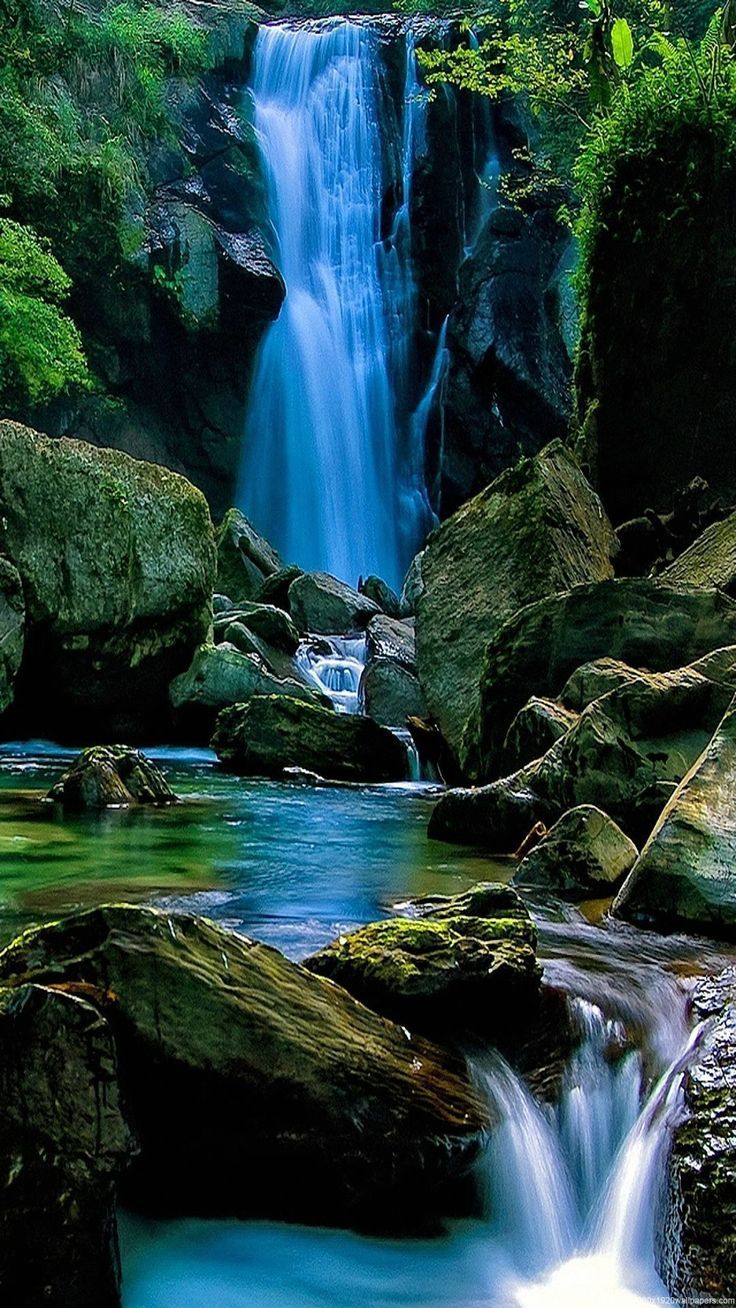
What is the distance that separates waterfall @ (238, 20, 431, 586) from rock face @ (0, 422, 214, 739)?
13.0m

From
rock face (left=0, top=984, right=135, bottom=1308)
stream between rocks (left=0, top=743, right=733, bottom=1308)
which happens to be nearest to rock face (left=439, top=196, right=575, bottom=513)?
stream between rocks (left=0, top=743, right=733, bottom=1308)

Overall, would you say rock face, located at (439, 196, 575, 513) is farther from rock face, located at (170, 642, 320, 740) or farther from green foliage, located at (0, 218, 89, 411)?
rock face, located at (170, 642, 320, 740)

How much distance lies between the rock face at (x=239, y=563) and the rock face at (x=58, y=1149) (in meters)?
17.2

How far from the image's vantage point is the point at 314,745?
34.0ft

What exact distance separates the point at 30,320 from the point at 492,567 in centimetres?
1213

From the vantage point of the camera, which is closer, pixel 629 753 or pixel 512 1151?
pixel 512 1151

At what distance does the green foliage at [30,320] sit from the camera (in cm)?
1834

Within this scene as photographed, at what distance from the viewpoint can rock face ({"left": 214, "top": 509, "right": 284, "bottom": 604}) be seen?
19859 mm

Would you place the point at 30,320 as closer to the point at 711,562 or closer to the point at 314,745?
the point at 314,745

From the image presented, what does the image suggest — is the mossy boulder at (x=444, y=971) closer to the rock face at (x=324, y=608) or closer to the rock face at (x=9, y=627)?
the rock face at (x=9, y=627)

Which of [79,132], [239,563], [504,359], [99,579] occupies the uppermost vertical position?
[79,132]

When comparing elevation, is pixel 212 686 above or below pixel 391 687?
below

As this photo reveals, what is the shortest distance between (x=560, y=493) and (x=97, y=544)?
4.85 meters

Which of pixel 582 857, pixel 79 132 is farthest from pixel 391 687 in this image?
pixel 79 132
